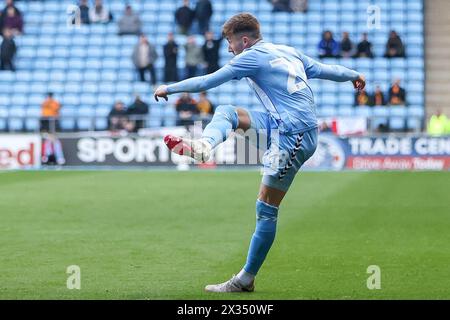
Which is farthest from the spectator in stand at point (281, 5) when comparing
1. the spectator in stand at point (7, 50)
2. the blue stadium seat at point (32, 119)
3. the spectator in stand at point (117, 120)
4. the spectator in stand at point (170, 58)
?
the spectator in stand at point (7, 50)

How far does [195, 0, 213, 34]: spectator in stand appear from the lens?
34062mm

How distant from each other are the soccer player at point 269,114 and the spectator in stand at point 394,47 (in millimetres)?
24009

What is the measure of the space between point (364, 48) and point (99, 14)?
922 centimetres

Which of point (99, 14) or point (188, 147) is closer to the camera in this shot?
point (188, 147)

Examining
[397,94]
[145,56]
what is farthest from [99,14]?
[397,94]

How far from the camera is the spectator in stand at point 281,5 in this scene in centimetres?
3500

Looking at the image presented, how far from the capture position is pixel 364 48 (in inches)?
1265

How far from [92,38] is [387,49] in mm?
9870

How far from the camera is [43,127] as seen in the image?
3003 cm

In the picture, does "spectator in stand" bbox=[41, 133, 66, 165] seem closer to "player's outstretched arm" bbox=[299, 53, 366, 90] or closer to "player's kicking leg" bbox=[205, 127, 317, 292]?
"player's outstretched arm" bbox=[299, 53, 366, 90]

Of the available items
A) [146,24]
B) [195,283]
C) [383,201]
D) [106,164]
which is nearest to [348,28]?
[146,24]

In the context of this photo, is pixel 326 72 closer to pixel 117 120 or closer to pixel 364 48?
pixel 117 120

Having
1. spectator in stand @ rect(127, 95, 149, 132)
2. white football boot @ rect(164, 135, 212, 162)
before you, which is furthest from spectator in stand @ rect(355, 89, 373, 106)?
white football boot @ rect(164, 135, 212, 162)
